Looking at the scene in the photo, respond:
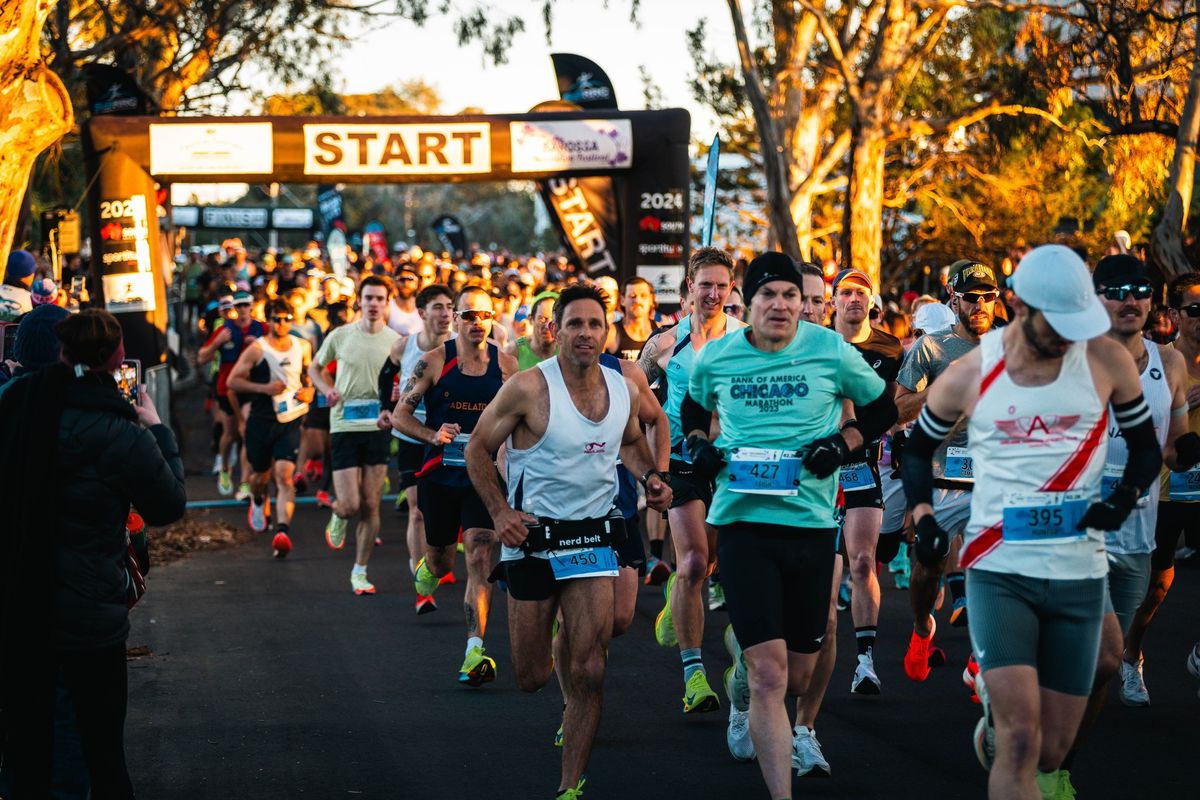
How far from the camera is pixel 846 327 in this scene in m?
8.99

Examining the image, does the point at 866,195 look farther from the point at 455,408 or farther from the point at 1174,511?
the point at 1174,511

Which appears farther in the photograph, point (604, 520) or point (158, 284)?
point (158, 284)

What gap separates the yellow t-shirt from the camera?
12016 mm

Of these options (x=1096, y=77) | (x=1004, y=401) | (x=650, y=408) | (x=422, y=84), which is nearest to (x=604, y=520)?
(x=650, y=408)

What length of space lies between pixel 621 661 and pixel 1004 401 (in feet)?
14.9

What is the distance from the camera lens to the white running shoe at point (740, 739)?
699cm

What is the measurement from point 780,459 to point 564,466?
892 mm

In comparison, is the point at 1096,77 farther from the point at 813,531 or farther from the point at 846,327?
the point at 813,531

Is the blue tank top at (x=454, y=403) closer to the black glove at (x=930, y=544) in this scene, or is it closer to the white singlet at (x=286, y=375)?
the black glove at (x=930, y=544)

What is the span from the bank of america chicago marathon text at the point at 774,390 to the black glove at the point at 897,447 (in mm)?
2317

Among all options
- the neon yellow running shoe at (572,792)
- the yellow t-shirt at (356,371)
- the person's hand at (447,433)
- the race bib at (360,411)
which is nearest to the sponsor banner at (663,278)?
the yellow t-shirt at (356,371)

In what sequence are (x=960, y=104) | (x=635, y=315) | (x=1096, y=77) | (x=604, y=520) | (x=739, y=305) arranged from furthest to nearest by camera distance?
(x=960, y=104) < (x=1096, y=77) < (x=635, y=315) < (x=739, y=305) < (x=604, y=520)

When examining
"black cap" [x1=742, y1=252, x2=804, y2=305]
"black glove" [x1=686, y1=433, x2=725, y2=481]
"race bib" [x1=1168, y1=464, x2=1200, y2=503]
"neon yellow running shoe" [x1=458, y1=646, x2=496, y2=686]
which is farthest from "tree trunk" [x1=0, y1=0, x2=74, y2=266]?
"race bib" [x1=1168, y1=464, x2=1200, y2=503]

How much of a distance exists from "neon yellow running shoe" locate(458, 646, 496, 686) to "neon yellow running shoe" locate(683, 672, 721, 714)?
126 cm
